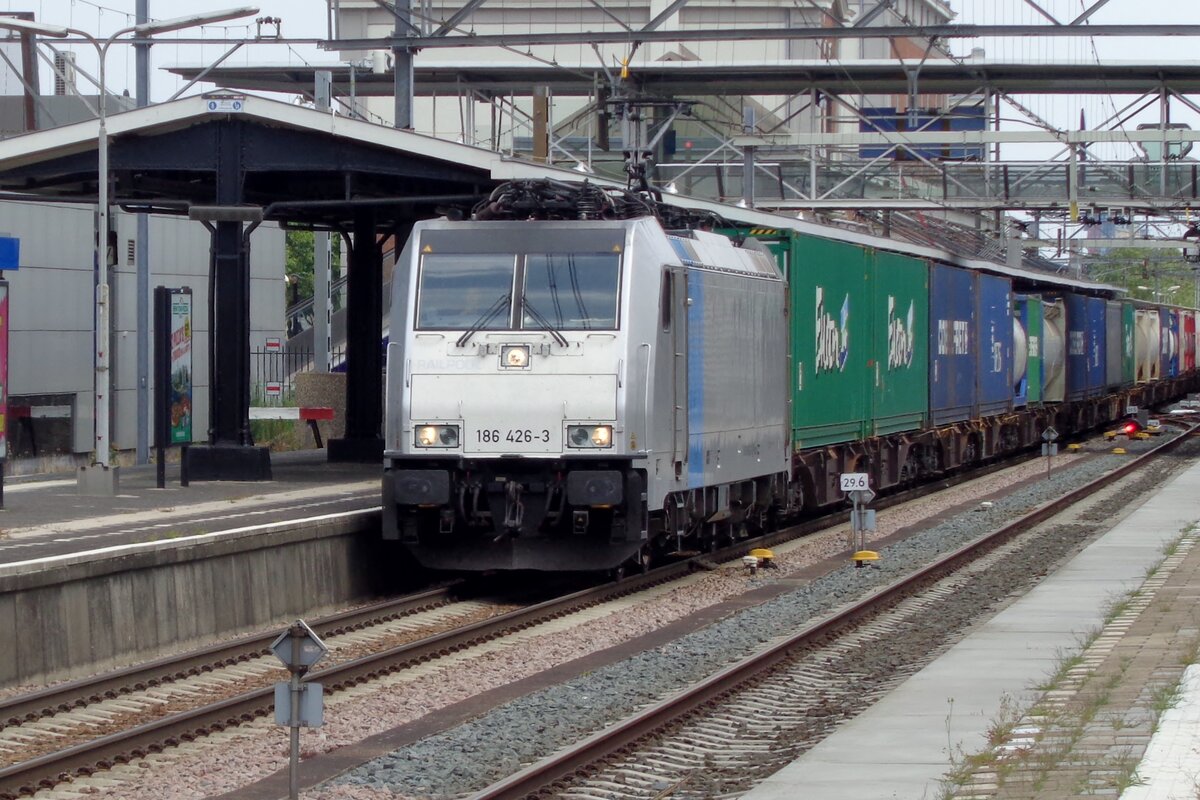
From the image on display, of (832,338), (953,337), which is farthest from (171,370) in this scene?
(953,337)

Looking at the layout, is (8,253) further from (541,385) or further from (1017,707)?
(1017,707)

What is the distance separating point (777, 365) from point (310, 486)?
5.85m

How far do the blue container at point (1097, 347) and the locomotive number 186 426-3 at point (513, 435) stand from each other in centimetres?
2875

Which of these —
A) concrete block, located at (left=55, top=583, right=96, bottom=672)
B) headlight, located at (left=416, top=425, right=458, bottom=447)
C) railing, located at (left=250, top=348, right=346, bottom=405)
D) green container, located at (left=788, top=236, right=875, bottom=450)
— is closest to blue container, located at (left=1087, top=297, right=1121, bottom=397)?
railing, located at (left=250, top=348, right=346, bottom=405)

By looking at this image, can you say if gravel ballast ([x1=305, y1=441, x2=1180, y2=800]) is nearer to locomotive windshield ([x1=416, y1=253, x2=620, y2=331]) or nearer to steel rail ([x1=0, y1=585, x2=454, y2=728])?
steel rail ([x1=0, y1=585, x2=454, y2=728])

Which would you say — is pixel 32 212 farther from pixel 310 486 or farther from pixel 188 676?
pixel 188 676

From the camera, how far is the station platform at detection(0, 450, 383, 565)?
14906mm

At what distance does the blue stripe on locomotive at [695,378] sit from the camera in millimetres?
16094

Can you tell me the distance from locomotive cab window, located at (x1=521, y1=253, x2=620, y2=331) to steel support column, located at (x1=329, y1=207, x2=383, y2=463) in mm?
11602

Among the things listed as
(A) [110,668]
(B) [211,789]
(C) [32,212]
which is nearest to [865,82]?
(C) [32,212]

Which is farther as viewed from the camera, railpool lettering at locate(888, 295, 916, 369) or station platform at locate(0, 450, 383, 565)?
railpool lettering at locate(888, 295, 916, 369)

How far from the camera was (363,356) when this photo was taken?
88.0 feet

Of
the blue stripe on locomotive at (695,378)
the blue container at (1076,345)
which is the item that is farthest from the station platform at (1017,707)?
the blue container at (1076,345)

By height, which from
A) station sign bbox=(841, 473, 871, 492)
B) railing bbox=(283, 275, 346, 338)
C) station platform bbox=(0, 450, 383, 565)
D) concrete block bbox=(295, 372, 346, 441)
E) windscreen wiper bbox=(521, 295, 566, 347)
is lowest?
station platform bbox=(0, 450, 383, 565)
